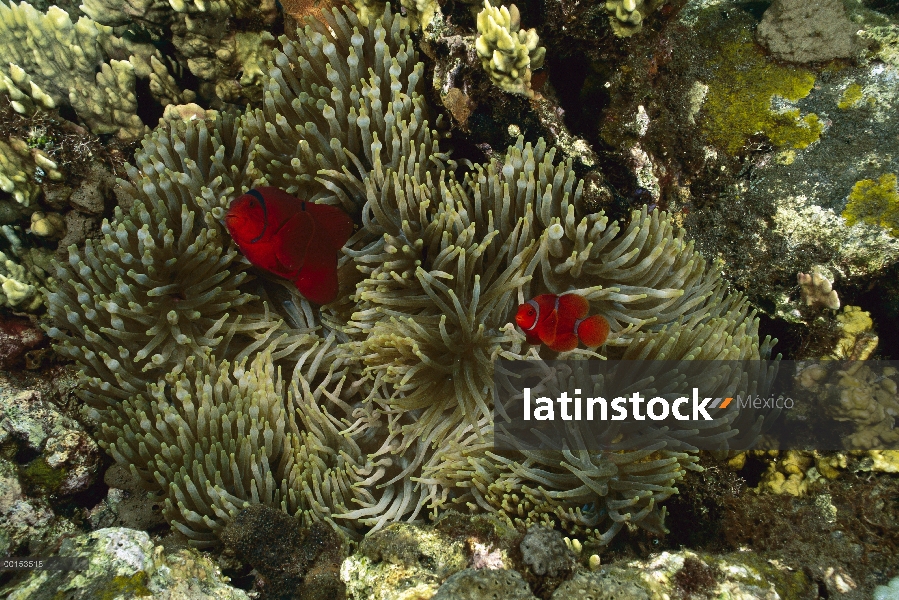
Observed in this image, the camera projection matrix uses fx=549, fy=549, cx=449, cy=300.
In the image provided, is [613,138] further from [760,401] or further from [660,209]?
[760,401]

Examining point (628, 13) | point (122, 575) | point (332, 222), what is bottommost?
point (122, 575)

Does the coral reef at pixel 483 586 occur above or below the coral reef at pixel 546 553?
below

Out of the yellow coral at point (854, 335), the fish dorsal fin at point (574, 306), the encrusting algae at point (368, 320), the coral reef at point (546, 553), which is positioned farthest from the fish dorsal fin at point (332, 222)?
the yellow coral at point (854, 335)

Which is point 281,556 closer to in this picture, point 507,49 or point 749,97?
point 507,49

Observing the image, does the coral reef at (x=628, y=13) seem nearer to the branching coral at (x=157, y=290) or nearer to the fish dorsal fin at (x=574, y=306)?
the fish dorsal fin at (x=574, y=306)

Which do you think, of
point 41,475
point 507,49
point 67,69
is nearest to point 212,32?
point 67,69

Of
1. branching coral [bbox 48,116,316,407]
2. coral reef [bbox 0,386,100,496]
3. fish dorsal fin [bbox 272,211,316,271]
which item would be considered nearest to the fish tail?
fish dorsal fin [bbox 272,211,316,271]
